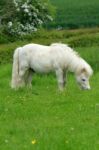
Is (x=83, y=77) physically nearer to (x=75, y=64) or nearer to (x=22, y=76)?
(x=75, y=64)

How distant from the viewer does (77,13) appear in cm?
5422

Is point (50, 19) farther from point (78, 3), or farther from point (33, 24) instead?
point (78, 3)

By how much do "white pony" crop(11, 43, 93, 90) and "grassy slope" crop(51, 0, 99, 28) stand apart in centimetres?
2999

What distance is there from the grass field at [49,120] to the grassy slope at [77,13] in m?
32.2

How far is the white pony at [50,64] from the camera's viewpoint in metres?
16.0

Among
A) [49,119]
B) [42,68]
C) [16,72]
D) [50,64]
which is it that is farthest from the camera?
[16,72]

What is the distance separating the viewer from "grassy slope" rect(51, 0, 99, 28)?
48266 mm

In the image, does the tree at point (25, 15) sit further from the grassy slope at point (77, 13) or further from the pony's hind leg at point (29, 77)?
the pony's hind leg at point (29, 77)

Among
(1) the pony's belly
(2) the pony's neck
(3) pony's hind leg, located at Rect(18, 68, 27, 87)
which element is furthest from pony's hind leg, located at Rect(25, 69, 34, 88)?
(2) the pony's neck

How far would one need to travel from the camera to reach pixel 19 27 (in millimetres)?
34500

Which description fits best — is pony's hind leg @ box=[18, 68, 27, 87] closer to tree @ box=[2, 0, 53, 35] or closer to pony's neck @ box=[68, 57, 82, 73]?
pony's neck @ box=[68, 57, 82, 73]

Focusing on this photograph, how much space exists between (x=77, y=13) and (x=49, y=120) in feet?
143

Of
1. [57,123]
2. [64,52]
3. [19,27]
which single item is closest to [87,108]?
[57,123]

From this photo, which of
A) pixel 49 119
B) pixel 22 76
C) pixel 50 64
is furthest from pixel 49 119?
pixel 22 76
